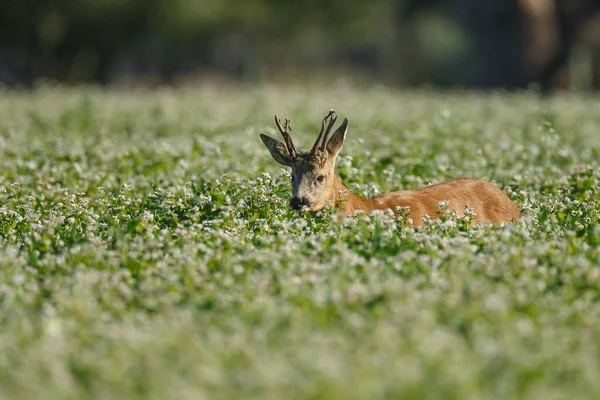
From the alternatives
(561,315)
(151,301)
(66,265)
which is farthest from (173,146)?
(561,315)

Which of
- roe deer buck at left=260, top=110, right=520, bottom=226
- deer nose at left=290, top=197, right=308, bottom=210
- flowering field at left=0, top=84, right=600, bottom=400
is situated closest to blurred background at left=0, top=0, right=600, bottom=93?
flowering field at left=0, top=84, right=600, bottom=400

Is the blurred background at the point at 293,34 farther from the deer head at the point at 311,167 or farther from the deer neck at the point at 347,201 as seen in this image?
the deer head at the point at 311,167

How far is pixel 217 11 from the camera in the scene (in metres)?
42.3

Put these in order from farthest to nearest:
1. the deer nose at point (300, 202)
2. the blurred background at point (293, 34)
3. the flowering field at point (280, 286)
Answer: the blurred background at point (293, 34) → the deer nose at point (300, 202) → the flowering field at point (280, 286)

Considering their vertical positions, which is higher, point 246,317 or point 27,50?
point 27,50

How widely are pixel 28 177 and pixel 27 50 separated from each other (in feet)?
88.3

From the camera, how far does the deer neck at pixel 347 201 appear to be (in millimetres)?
8609

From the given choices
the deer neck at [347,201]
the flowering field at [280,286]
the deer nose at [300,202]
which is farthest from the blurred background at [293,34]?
the deer nose at [300,202]

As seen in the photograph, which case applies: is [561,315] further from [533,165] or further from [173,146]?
[173,146]

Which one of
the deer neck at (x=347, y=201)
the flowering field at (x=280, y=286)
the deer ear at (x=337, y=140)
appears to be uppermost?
the deer ear at (x=337, y=140)

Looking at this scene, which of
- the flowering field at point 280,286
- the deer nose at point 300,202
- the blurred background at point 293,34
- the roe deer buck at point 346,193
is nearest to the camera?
the flowering field at point 280,286

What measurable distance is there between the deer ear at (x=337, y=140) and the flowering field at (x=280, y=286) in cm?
62

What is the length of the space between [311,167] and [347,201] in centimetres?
52

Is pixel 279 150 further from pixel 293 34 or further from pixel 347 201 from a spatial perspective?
pixel 293 34
